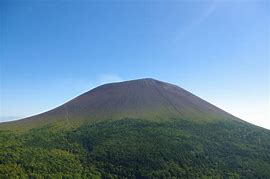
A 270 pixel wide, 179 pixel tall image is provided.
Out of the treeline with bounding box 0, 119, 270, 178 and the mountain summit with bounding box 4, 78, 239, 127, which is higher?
the mountain summit with bounding box 4, 78, 239, 127

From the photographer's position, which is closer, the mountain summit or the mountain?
the mountain

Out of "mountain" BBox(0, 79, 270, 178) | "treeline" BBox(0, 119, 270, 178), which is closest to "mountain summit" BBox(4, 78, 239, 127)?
"mountain" BBox(0, 79, 270, 178)

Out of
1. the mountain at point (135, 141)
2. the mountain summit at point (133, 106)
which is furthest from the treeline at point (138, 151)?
the mountain summit at point (133, 106)

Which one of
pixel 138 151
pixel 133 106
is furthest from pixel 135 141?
pixel 133 106

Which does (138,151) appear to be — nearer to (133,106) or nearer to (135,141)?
(135,141)

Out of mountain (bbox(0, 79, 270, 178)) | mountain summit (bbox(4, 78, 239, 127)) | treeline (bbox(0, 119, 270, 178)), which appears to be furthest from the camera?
mountain summit (bbox(4, 78, 239, 127))

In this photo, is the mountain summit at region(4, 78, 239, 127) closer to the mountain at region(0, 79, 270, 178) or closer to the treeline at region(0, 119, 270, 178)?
the mountain at region(0, 79, 270, 178)

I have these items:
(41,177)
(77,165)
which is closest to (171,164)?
(77,165)

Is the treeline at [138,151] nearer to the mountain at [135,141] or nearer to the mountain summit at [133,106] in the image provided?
the mountain at [135,141]
